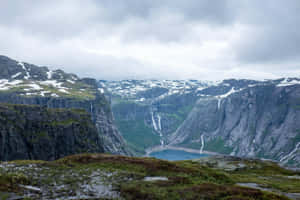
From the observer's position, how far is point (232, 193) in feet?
91.6

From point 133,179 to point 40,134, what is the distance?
93761 millimetres

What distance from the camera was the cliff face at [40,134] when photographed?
106 metres

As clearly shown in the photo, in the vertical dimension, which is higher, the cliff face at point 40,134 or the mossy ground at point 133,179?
the mossy ground at point 133,179

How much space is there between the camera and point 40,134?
115125 mm

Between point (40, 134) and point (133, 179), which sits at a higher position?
point (133, 179)

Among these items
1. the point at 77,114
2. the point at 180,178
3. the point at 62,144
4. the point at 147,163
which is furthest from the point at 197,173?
the point at 77,114

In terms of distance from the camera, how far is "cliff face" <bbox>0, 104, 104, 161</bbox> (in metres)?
106

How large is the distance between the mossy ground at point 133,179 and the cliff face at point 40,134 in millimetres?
76680

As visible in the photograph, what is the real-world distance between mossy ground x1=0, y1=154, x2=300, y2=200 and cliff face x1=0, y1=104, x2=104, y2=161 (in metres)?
76.7

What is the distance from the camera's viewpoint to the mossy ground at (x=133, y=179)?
91.7ft

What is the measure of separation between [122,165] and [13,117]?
88993 millimetres

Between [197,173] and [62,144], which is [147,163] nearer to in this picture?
[197,173]

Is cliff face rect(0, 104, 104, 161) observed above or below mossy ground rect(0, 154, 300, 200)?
below

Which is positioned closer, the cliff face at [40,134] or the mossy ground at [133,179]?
the mossy ground at [133,179]
